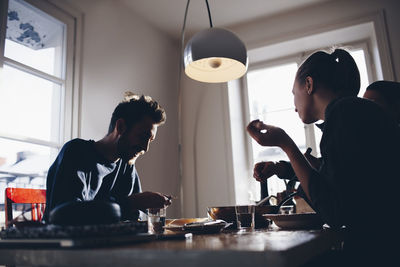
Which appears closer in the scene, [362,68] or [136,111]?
[136,111]

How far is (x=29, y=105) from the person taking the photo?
2.24 meters

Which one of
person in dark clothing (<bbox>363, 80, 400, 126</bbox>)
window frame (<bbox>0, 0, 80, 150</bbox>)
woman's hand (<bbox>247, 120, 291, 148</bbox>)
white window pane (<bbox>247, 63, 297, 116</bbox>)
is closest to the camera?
woman's hand (<bbox>247, 120, 291, 148</bbox>)

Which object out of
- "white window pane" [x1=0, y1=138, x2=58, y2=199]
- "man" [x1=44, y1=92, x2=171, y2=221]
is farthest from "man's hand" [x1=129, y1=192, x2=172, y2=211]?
"white window pane" [x1=0, y1=138, x2=58, y2=199]

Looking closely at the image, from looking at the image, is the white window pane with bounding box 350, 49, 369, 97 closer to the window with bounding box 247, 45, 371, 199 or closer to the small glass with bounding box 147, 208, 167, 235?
the window with bounding box 247, 45, 371, 199

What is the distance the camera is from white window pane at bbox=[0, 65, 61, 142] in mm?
2084

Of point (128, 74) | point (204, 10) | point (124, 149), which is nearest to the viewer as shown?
point (124, 149)

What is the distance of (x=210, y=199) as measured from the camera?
343cm

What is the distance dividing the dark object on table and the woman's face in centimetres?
78

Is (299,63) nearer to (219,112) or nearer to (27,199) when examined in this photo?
(219,112)

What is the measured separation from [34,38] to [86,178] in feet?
4.14

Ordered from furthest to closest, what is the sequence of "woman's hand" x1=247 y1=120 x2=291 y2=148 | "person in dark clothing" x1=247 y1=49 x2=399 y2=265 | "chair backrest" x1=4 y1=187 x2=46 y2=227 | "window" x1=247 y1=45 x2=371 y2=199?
"window" x1=247 y1=45 x2=371 y2=199, "chair backrest" x1=4 y1=187 x2=46 y2=227, "woman's hand" x1=247 y1=120 x2=291 y2=148, "person in dark clothing" x1=247 y1=49 x2=399 y2=265

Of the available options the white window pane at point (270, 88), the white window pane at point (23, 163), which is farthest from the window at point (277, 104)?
the white window pane at point (23, 163)

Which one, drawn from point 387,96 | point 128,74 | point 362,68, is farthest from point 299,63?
point 387,96

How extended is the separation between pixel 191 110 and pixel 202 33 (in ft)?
6.53
